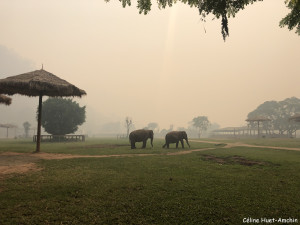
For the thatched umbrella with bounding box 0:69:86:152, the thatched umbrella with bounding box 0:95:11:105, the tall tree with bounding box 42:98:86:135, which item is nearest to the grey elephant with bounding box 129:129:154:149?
the thatched umbrella with bounding box 0:69:86:152

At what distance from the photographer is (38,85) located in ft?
48.5

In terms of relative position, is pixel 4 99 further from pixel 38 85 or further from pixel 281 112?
pixel 281 112

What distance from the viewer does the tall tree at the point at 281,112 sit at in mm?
66000

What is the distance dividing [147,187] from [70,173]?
3900mm

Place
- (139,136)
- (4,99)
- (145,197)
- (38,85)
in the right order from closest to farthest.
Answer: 1. (145,197)
2. (38,85)
3. (4,99)
4. (139,136)

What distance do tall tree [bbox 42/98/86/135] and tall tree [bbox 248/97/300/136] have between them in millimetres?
67989

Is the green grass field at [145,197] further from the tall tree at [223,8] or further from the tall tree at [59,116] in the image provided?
the tall tree at [59,116]

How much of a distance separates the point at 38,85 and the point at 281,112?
267 ft

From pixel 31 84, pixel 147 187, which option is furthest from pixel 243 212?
pixel 31 84

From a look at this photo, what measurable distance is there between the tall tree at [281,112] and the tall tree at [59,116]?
67989mm

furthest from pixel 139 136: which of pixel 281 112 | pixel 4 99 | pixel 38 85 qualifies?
pixel 281 112

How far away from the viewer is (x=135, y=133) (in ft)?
68.8

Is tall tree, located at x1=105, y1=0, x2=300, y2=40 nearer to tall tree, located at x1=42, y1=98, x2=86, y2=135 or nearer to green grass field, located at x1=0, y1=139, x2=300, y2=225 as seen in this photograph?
green grass field, located at x1=0, y1=139, x2=300, y2=225

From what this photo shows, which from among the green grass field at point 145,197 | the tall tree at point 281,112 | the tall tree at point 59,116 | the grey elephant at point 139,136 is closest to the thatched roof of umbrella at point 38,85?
the grey elephant at point 139,136
